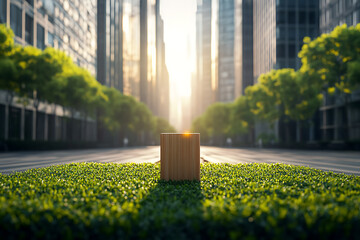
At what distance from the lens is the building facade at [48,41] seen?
32125mm

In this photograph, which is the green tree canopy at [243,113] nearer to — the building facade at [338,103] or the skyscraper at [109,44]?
the building facade at [338,103]

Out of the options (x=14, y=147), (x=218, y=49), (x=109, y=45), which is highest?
(x=218, y=49)

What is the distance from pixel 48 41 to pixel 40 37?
201 cm

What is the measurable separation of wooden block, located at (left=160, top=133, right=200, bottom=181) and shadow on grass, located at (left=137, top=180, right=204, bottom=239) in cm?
157

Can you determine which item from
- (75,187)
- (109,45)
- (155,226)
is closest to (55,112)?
(109,45)

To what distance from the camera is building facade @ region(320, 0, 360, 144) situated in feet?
125

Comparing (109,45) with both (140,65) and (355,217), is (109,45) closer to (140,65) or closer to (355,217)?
(140,65)

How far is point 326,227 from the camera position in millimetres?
3318

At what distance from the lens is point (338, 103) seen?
141 ft

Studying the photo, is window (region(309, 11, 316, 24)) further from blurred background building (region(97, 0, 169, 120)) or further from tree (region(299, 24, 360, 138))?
blurred background building (region(97, 0, 169, 120))

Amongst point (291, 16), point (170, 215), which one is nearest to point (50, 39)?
point (170, 215)

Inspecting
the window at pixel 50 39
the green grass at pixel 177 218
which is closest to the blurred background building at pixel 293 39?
the green grass at pixel 177 218

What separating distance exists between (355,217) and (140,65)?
130m

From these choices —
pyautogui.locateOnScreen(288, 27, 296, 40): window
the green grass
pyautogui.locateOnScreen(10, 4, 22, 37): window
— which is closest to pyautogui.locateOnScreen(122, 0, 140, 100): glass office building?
pyautogui.locateOnScreen(288, 27, 296, 40): window
